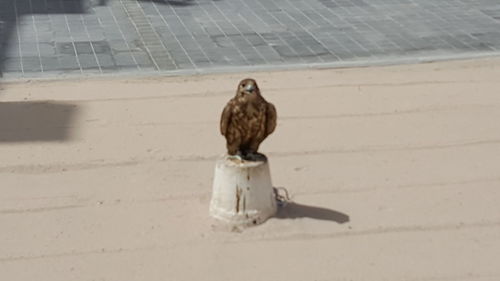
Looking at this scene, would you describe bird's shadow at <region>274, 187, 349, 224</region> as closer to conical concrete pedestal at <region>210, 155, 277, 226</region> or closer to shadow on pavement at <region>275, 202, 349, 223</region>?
shadow on pavement at <region>275, 202, 349, 223</region>

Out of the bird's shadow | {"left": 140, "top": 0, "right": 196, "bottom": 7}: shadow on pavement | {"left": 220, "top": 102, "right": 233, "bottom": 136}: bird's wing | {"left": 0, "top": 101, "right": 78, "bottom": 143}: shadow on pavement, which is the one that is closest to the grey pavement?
{"left": 140, "top": 0, "right": 196, "bottom": 7}: shadow on pavement

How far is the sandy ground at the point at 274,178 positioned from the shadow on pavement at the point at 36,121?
0.06 feet

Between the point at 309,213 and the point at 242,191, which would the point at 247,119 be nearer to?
the point at 242,191

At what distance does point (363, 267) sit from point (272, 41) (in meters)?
5.53

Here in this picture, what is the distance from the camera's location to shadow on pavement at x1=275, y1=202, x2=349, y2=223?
287 inches

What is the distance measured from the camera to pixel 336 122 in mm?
9141

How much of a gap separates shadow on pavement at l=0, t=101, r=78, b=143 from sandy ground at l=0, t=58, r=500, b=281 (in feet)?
0.06

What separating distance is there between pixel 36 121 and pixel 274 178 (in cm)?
227

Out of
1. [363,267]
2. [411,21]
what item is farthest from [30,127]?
[411,21]

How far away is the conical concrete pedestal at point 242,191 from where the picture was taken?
7.10 meters

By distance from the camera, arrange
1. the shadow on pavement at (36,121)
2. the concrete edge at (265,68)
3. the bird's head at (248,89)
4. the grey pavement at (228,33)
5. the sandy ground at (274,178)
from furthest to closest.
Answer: the grey pavement at (228,33)
the concrete edge at (265,68)
the shadow on pavement at (36,121)
the bird's head at (248,89)
the sandy ground at (274,178)

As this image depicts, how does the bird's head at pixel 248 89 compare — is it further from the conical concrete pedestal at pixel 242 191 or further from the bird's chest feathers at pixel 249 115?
the conical concrete pedestal at pixel 242 191

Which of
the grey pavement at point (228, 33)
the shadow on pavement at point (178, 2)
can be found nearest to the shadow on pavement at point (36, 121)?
the grey pavement at point (228, 33)

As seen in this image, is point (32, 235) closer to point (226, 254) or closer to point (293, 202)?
point (226, 254)
